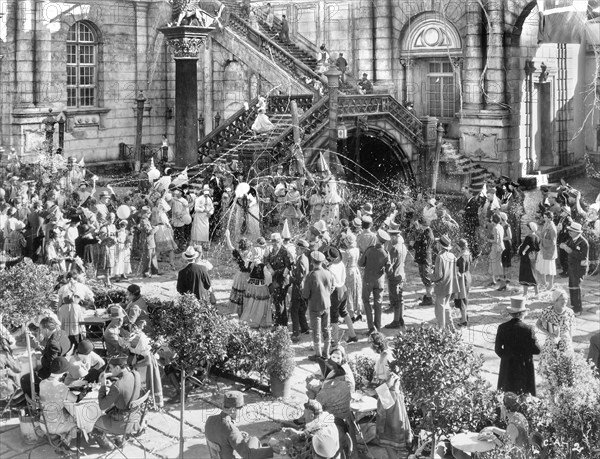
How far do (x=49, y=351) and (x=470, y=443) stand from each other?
563 centimetres

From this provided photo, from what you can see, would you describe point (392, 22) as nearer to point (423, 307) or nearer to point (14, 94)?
point (14, 94)

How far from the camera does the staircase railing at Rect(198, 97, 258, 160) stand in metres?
28.5

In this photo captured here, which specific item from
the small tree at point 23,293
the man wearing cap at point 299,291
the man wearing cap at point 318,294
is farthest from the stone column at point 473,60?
the small tree at point 23,293

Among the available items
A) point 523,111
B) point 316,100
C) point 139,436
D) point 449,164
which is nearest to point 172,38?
point 316,100

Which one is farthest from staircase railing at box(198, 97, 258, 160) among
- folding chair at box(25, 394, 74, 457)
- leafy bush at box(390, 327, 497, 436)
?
leafy bush at box(390, 327, 497, 436)

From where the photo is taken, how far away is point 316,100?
1148 inches

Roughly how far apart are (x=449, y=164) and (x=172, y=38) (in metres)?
10.1

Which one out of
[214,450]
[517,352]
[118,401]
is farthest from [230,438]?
[517,352]

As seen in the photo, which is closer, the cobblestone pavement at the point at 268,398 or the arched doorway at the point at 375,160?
the cobblestone pavement at the point at 268,398

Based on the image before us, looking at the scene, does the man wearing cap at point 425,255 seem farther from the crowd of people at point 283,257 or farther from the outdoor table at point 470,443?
the outdoor table at point 470,443

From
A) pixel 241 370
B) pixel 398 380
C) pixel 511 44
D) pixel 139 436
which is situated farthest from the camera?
pixel 511 44

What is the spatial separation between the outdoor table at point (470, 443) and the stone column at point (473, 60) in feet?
73.2

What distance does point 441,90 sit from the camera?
112ft

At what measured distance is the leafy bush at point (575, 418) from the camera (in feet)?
30.7
